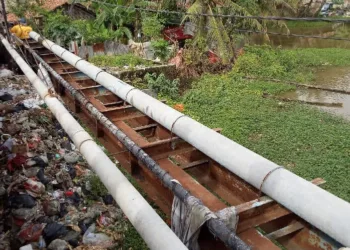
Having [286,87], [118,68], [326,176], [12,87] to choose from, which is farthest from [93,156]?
[286,87]

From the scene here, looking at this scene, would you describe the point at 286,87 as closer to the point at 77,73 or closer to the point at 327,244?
the point at 77,73

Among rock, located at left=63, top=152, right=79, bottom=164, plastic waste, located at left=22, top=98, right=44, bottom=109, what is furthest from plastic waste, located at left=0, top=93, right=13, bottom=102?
rock, located at left=63, top=152, right=79, bottom=164

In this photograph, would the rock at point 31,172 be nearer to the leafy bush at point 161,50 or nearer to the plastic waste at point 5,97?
the plastic waste at point 5,97

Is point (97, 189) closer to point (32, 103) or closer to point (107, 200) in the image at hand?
point (107, 200)

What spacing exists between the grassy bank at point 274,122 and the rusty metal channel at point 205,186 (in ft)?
10.8

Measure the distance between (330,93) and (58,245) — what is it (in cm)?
1055

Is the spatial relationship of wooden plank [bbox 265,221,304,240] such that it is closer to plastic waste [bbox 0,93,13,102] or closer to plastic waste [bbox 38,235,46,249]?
plastic waste [bbox 38,235,46,249]

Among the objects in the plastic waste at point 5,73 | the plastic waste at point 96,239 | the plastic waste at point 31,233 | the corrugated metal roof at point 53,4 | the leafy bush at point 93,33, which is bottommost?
the plastic waste at point 96,239

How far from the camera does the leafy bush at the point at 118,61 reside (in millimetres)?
12195

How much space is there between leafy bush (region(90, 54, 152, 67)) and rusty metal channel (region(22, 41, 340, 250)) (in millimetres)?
7275

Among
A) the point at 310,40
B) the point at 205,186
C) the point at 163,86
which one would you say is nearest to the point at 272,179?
the point at 205,186

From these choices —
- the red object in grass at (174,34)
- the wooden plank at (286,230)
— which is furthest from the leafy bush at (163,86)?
the wooden plank at (286,230)

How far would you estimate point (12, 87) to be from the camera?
912 centimetres

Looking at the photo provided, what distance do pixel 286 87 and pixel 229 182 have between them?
978 centimetres
